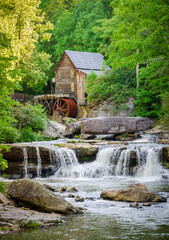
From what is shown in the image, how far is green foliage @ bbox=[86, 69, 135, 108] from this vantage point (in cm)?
2867

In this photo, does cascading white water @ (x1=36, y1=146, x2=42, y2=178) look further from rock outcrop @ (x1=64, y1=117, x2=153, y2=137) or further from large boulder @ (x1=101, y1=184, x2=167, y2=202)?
large boulder @ (x1=101, y1=184, x2=167, y2=202)

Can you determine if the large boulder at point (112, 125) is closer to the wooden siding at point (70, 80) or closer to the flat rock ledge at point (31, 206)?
the wooden siding at point (70, 80)

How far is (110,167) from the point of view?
1638 cm

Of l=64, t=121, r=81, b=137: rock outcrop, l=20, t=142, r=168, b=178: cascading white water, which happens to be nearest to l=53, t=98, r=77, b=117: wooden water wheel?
l=64, t=121, r=81, b=137: rock outcrop

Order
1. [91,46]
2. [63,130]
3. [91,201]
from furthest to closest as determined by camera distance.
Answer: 1. [91,46]
2. [63,130]
3. [91,201]

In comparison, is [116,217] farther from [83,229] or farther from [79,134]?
[79,134]

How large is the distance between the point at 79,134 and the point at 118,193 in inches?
616

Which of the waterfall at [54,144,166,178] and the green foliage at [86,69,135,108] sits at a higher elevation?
the green foliage at [86,69,135,108]

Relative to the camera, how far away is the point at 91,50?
137 feet

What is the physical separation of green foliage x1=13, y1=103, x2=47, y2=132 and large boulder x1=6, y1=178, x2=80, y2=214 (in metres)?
15.8

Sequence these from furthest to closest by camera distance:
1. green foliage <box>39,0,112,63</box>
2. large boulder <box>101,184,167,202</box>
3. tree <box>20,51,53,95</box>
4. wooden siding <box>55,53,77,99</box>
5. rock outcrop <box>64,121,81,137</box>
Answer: green foliage <box>39,0,112,63</box> → wooden siding <box>55,53,77,99</box> → tree <box>20,51,53,95</box> → rock outcrop <box>64,121,81,137</box> → large boulder <box>101,184,167,202</box>

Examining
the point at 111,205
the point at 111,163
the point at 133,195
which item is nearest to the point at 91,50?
the point at 111,163

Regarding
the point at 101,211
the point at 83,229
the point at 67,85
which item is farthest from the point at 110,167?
the point at 67,85

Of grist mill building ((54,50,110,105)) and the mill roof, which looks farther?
the mill roof
